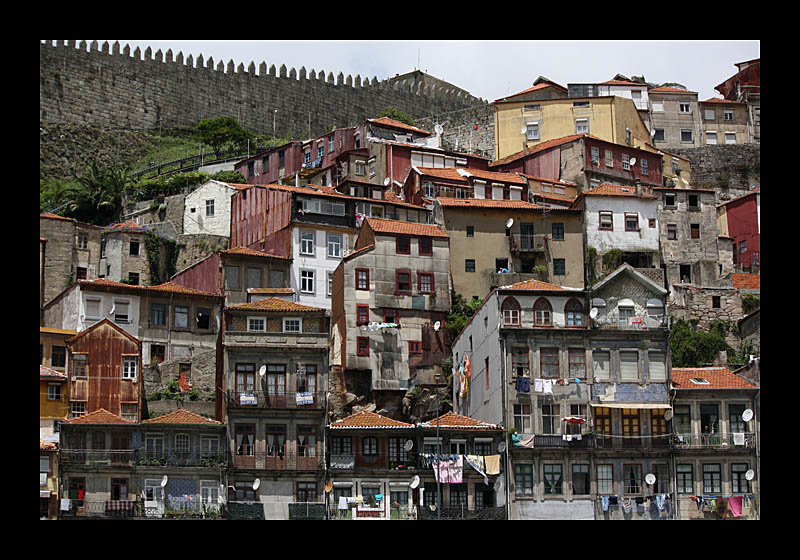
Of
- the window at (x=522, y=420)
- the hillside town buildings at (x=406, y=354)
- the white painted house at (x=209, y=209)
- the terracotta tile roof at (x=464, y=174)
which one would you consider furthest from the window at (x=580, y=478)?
the white painted house at (x=209, y=209)

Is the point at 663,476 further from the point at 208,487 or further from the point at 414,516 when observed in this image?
the point at 208,487

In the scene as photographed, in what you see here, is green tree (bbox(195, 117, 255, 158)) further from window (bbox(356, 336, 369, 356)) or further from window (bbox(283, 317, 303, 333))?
window (bbox(283, 317, 303, 333))

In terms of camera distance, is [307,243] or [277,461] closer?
[277,461]

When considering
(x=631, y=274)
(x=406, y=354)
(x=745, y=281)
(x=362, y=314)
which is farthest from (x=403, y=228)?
(x=745, y=281)

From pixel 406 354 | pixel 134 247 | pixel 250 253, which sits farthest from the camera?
pixel 134 247

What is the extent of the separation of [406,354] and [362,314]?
9.60ft

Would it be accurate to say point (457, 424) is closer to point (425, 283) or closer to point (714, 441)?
point (714, 441)

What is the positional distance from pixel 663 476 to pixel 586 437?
3585 millimetres

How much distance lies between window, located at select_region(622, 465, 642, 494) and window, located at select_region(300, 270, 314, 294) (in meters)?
22.4

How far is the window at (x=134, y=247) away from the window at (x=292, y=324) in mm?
22037

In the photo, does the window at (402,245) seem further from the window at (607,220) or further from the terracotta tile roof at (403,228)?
the window at (607,220)

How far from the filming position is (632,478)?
56.8m

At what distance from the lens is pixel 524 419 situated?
2258 inches

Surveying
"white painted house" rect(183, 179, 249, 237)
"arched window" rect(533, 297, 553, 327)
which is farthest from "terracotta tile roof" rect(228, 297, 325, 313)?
"white painted house" rect(183, 179, 249, 237)
